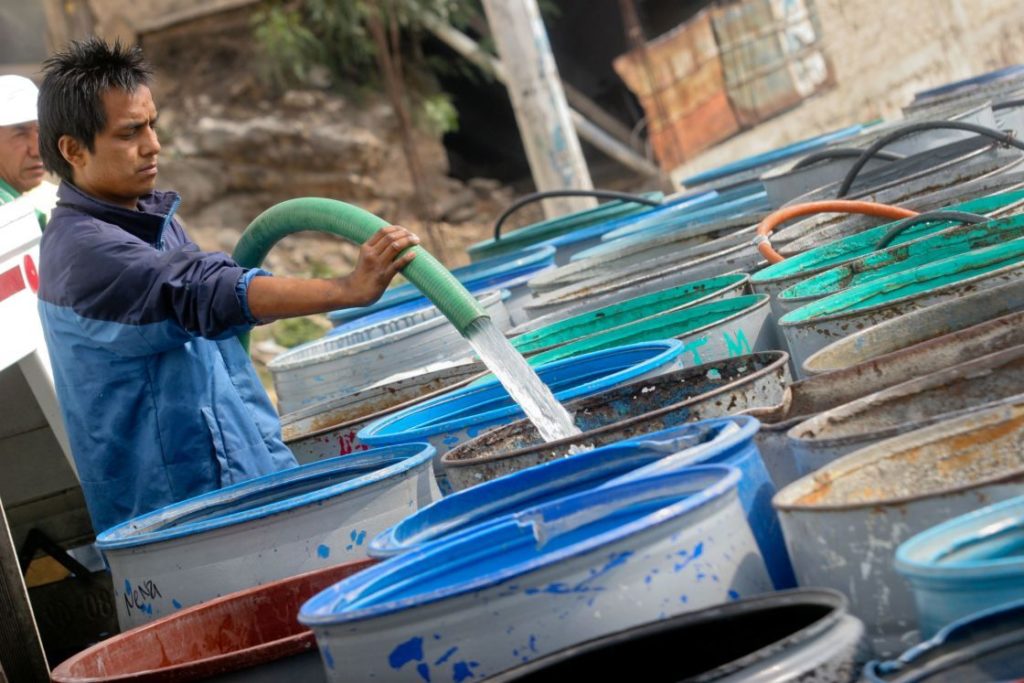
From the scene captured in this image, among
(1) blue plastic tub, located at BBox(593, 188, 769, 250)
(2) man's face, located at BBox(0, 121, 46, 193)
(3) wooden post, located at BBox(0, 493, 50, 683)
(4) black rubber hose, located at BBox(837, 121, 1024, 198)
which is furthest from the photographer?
(1) blue plastic tub, located at BBox(593, 188, 769, 250)

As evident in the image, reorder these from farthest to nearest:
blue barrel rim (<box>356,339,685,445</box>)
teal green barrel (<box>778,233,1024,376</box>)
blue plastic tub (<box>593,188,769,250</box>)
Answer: blue plastic tub (<box>593,188,769,250</box>) → blue barrel rim (<box>356,339,685,445</box>) → teal green barrel (<box>778,233,1024,376</box>)

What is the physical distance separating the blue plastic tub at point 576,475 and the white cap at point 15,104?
122 inches

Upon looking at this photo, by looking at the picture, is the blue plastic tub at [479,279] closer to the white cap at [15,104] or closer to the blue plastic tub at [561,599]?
the white cap at [15,104]

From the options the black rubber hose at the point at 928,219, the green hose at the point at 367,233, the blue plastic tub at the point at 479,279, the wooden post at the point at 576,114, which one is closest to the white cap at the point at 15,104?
the blue plastic tub at the point at 479,279

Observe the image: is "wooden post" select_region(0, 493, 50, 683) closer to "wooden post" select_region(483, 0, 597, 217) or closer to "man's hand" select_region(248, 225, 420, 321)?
"man's hand" select_region(248, 225, 420, 321)

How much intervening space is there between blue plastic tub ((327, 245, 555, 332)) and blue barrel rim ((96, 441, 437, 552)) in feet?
6.12

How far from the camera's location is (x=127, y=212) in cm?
349

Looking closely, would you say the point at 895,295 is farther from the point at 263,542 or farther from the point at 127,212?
the point at 127,212

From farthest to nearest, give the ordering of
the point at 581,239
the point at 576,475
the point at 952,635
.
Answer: the point at 581,239, the point at 576,475, the point at 952,635

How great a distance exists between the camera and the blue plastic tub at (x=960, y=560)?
1604 millimetres

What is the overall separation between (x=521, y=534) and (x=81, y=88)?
1.87 metres

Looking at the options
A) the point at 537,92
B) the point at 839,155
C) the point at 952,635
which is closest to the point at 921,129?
the point at 839,155

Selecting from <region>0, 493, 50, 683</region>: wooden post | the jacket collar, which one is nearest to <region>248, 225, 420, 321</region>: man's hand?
the jacket collar

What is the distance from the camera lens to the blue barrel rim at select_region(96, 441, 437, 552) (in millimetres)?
2697
